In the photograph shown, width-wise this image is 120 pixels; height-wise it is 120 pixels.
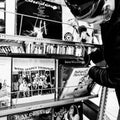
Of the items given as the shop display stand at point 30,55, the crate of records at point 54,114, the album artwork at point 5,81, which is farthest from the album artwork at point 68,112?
the album artwork at point 5,81

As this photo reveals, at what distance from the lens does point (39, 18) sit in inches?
34.3

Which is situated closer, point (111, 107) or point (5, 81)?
point (5, 81)

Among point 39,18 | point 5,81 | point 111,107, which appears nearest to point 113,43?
point 39,18

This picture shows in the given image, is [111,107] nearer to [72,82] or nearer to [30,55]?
[72,82]

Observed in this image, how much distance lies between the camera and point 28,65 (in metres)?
0.92

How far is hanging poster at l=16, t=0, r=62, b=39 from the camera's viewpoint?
883mm

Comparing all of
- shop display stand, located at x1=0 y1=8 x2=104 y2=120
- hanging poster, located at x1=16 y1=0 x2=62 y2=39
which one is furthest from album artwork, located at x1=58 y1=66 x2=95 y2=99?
hanging poster, located at x1=16 y1=0 x2=62 y2=39

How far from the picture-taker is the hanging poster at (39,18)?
883 millimetres

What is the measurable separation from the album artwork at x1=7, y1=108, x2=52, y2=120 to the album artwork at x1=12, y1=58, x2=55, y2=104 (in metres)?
0.09

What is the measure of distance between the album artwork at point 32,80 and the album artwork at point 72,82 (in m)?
0.05

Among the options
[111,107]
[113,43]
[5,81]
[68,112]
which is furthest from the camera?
[111,107]

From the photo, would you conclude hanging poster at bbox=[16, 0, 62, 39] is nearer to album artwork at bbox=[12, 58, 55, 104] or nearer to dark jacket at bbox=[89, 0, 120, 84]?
album artwork at bbox=[12, 58, 55, 104]

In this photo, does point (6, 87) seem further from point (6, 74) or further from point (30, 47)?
point (30, 47)

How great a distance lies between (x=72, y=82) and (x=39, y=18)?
1.14ft
